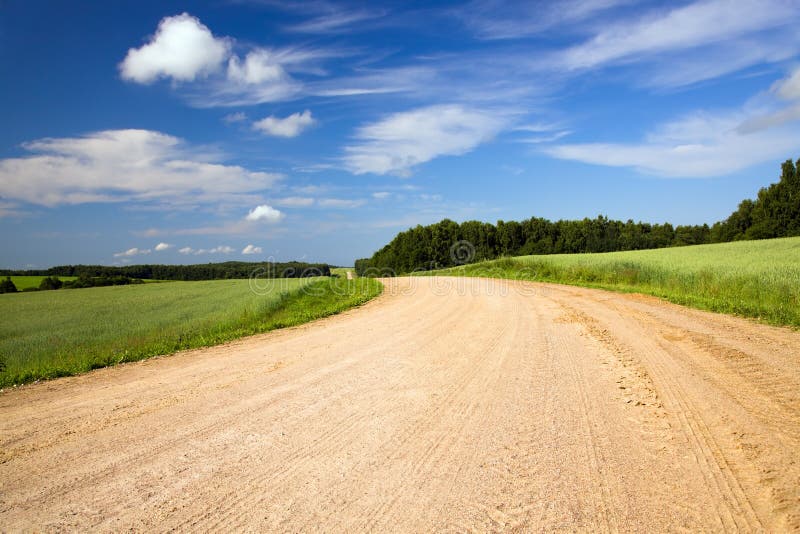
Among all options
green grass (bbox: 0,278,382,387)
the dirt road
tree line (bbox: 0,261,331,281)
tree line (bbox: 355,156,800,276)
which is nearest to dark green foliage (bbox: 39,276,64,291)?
tree line (bbox: 0,261,331,281)

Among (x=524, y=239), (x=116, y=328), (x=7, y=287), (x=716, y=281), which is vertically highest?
(x=524, y=239)

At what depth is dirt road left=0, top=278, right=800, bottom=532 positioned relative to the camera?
9.69 ft

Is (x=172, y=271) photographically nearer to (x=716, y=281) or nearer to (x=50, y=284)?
(x=50, y=284)

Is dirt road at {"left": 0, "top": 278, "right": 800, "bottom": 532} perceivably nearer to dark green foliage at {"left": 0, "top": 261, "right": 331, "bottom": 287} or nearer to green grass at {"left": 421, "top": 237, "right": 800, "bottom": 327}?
green grass at {"left": 421, "top": 237, "right": 800, "bottom": 327}

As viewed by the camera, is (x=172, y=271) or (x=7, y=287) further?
(x=172, y=271)

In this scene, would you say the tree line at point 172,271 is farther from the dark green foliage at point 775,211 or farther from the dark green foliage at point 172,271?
the dark green foliage at point 775,211

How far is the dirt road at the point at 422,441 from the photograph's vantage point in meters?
2.95

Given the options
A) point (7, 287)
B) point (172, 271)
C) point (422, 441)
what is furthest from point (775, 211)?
point (7, 287)

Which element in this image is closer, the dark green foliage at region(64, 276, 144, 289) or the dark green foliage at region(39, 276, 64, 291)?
the dark green foliage at region(39, 276, 64, 291)

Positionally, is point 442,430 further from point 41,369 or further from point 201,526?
point 41,369

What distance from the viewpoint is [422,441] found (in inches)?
158

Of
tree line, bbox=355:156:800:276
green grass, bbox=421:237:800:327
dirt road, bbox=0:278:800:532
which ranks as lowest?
dirt road, bbox=0:278:800:532

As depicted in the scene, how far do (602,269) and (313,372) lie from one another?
2250 cm

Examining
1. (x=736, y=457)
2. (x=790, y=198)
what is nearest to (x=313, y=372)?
(x=736, y=457)
